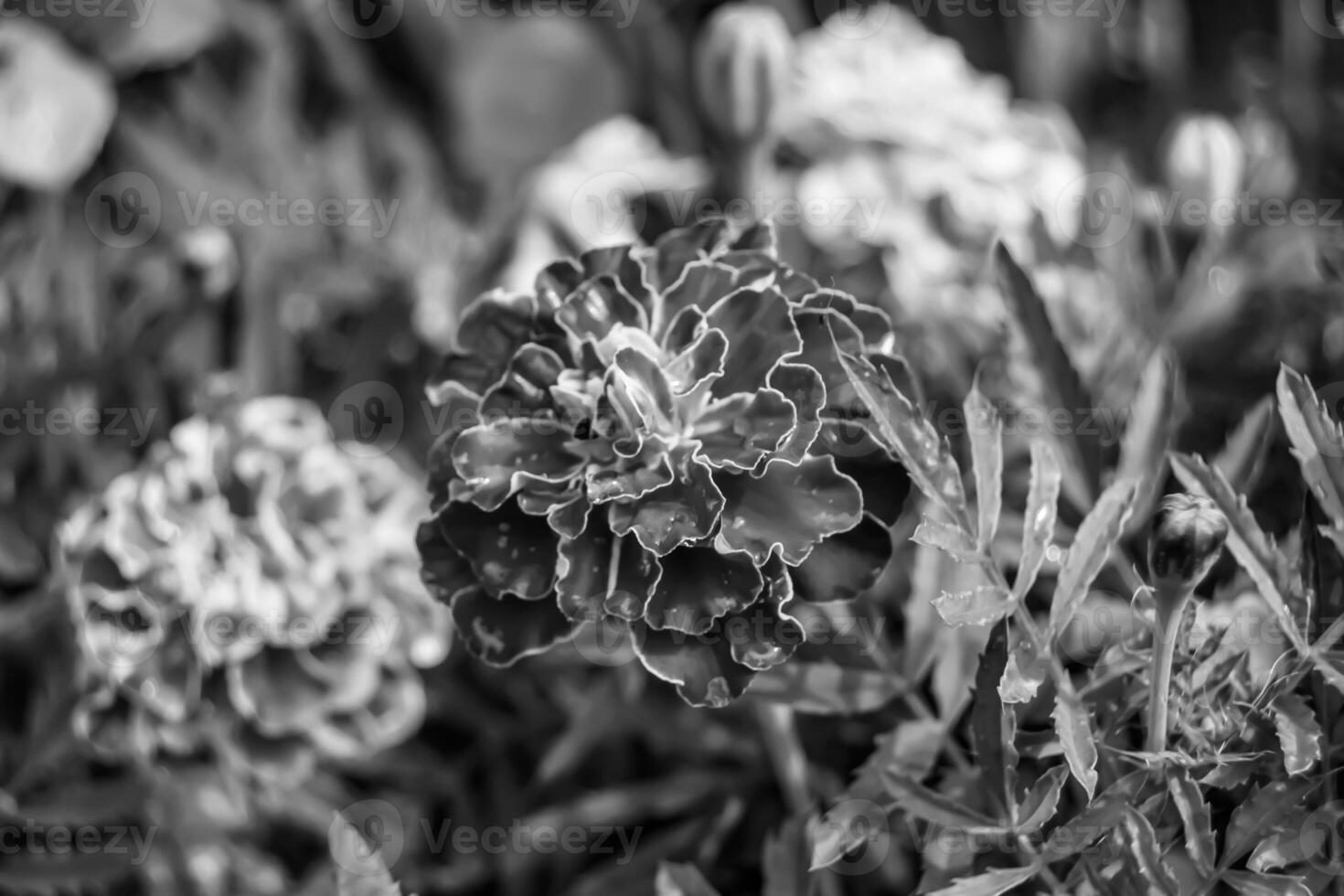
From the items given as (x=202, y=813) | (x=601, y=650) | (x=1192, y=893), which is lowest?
(x=202, y=813)

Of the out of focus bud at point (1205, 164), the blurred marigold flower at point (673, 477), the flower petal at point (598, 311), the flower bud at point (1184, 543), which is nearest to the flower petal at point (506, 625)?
the blurred marigold flower at point (673, 477)

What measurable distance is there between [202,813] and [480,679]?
0.17m

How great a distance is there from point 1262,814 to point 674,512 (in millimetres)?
216

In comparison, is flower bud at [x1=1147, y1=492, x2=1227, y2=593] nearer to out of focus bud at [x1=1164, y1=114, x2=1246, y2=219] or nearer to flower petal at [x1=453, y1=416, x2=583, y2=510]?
flower petal at [x1=453, y1=416, x2=583, y2=510]

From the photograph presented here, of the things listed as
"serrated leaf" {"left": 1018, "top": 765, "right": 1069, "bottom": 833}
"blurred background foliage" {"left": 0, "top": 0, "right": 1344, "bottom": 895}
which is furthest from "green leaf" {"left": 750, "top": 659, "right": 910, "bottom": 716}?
"serrated leaf" {"left": 1018, "top": 765, "right": 1069, "bottom": 833}

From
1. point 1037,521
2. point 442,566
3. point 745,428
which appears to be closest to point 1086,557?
point 1037,521

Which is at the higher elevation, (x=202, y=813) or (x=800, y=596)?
(x=800, y=596)

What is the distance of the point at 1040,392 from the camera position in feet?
1.75

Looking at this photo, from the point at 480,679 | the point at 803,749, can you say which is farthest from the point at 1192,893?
the point at 480,679

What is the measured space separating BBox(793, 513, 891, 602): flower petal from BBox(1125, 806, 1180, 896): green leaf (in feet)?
0.37

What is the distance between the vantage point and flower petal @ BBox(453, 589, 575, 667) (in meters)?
0.45

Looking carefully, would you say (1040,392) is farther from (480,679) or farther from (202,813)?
(202,813)

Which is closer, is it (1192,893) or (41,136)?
(1192,893)

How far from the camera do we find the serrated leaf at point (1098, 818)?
0.39 metres
